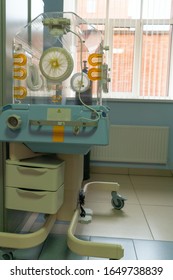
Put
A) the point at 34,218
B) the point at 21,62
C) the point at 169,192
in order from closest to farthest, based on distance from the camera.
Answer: the point at 21,62, the point at 34,218, the point at 169,192

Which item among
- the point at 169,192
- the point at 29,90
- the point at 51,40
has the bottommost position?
the point at 169,192

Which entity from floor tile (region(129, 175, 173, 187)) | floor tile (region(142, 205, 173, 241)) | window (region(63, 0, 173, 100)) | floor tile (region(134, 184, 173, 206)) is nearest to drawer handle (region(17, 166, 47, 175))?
floor tile (region(142, 205, 173, 241))

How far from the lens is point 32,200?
1.29 m

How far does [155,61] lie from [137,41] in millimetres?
310

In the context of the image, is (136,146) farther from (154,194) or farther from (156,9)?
(156,9)

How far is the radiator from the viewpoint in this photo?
3.02 m

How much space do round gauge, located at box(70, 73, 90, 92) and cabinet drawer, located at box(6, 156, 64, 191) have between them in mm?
Result: 488

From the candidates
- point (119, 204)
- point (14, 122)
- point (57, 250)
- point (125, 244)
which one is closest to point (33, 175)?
point (14, 122)

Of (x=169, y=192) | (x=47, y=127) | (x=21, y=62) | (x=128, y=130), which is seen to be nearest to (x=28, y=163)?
(x=47, y=127)

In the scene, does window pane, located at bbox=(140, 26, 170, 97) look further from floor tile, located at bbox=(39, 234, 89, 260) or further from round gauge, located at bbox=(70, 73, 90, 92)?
floor tile, located at bbox=(39, 234, 89, 260)

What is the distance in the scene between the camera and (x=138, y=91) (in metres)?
3.11

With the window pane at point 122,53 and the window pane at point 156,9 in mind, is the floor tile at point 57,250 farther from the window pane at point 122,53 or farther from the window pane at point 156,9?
the window pane at point 156,9

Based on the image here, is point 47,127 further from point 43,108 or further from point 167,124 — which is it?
point 167,124

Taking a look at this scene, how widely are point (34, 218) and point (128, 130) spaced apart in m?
1.58
